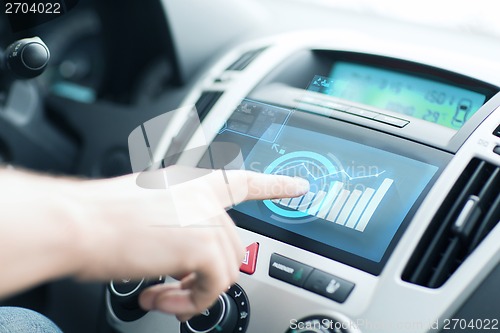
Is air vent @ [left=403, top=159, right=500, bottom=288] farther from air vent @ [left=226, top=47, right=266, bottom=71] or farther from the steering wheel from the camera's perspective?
the steering wheel

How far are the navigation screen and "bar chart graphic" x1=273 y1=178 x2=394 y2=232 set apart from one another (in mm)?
203

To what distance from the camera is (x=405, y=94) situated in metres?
1.08

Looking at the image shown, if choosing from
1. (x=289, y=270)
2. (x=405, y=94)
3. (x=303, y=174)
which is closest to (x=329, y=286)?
(x=289, y=270)

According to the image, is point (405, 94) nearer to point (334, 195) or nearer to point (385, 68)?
point (385, 68)

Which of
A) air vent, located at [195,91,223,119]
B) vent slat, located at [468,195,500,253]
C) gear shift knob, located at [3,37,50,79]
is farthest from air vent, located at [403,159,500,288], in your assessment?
gear shift knob, located at [3,37,50,79]

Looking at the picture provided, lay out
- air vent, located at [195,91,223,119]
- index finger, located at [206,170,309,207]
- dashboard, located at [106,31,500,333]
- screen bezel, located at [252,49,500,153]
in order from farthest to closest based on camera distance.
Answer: air vent, located at [195,91,223,119] → screen bezel, located at [252,49,500,153] → dashboard, located at [106,31,500,333] → index finger, located at [206,170,309,207]

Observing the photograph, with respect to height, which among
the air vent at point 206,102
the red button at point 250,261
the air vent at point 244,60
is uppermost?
the air vent at point 244,60

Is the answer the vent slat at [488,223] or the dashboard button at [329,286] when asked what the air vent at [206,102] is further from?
the vent slat at [488,223]

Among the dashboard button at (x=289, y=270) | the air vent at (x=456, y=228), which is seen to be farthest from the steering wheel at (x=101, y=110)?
the air vent at (x=456, y=228)

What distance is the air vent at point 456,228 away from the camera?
82 centimetres

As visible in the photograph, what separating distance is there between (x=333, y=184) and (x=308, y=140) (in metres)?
0.09

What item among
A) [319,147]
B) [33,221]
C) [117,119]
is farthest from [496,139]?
[117,119]

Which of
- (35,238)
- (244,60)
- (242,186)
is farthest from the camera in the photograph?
(244,60)

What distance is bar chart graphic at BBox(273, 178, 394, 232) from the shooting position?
88cm
